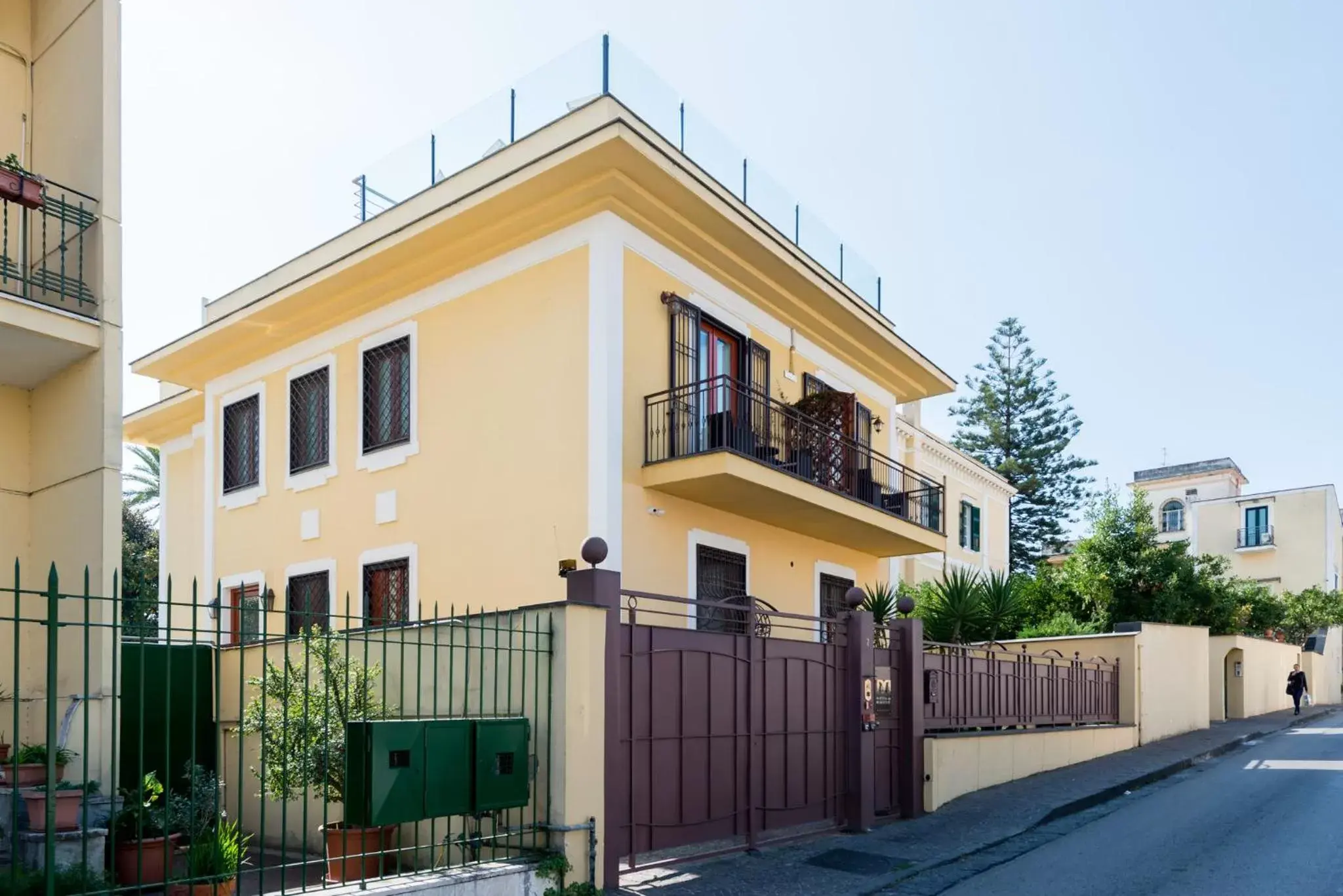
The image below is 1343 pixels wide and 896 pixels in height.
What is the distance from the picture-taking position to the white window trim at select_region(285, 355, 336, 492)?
1612cm

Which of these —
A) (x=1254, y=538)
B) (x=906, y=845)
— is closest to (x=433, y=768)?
(x=906, y=845)

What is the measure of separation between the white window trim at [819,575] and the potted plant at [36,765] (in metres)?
10.8

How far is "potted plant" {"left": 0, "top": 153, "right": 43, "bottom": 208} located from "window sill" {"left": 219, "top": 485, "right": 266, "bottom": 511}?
28.9 feet

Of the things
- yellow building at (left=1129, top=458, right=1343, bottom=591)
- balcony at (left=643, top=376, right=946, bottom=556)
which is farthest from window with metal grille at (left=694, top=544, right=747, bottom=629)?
yellow building at (left=1129, top=458, right=1343, bottom=591)

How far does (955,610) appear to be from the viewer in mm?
17781

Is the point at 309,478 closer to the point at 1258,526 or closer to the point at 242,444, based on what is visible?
the point at 242,444

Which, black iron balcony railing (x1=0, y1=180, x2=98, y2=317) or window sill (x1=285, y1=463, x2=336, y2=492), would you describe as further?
window sill (x1=285, y1=463, x2=336, y2=492)

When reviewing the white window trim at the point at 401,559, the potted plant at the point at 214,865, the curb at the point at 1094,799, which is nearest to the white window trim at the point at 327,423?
the white window trim at the point at 401,559

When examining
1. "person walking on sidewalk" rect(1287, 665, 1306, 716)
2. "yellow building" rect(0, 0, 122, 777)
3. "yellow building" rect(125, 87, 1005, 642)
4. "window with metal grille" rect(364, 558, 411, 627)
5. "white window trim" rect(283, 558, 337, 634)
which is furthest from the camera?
"person walking on sidewalk" rect(1287, 665, 1306, 716)

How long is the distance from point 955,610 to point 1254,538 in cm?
4453

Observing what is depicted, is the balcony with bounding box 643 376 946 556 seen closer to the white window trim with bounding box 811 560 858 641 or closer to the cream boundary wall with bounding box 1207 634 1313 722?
the white window trim with bounding box 811 560 858 641

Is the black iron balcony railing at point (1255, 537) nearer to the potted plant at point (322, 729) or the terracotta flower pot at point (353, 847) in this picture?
the potted plant at point (322, 729)

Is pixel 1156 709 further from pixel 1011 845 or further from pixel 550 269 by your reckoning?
pixel 550 269

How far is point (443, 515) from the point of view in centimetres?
1452
